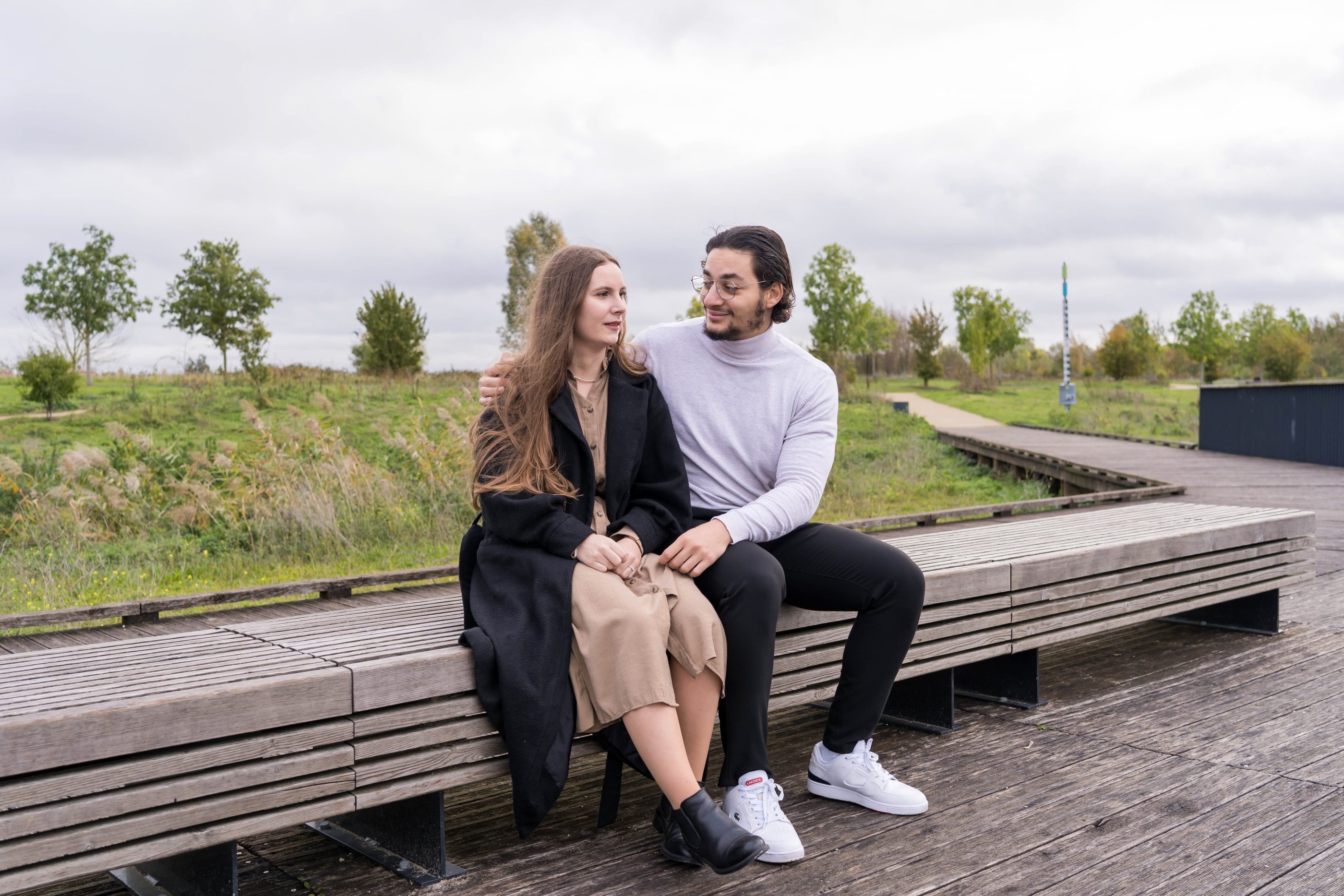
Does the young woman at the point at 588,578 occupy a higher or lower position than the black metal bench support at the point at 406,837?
higher

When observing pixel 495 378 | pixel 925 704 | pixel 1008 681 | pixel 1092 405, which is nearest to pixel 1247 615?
pixel 1008 681

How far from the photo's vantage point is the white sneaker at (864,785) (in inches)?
110

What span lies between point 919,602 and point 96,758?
6.75 ft

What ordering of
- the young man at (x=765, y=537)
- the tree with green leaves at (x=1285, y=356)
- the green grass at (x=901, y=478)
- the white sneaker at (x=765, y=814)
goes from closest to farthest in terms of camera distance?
the white sneaker at (x=765, y=814) → the young man at (x=765, y=537) → the green grass at (x=901, y=478) → the tree with green leaves at (x=1285, y=356)

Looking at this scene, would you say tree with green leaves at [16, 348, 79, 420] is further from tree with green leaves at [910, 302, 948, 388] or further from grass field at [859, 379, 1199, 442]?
tree with green leaves at [910, 302, 948, 388]

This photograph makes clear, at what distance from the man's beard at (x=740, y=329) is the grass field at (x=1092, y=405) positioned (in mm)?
20036

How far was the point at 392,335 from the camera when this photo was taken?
884 inches

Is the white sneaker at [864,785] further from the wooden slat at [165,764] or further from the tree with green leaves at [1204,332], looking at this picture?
the tree with green leaves at [1204,332]

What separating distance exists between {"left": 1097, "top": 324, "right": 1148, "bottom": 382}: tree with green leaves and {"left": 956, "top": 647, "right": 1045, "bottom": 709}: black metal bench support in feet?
134

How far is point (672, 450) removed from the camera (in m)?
2.90

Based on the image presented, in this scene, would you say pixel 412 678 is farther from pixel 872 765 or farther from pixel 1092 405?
pixel 1092 405

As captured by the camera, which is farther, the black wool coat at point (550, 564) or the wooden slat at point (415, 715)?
the black wool coat at point (550, 564)

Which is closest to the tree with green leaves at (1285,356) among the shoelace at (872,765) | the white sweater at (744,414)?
the white sweater at (744,414)

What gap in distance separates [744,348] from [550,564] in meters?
1.05
